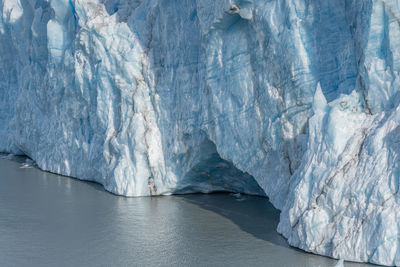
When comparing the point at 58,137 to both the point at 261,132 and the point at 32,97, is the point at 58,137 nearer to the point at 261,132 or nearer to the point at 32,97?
the point at 32,97

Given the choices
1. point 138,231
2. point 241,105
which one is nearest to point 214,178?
point 241,105

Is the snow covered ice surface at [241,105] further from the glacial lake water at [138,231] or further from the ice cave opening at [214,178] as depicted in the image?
the glacial lake water at [138,231]

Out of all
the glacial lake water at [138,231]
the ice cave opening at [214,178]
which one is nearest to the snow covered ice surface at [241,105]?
the ice cave opening at [214,178]

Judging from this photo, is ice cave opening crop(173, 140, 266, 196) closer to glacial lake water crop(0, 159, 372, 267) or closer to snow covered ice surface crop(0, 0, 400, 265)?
snow covered ice surface crop(0, 0, 400, 265)

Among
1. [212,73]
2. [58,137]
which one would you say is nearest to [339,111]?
[212,73]

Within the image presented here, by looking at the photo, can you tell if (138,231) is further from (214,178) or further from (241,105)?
(214,178)
